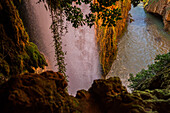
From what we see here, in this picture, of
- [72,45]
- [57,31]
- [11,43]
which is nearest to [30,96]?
[11,43]

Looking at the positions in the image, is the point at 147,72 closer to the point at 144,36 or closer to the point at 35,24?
the point at 35,24

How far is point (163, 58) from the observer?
5.68 metres

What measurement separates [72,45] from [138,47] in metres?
10.8

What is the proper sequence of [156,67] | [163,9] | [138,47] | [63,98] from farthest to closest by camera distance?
[163,9] → [138,47] → [156,67] → [63,98]

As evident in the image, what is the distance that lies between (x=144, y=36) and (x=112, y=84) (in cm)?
1663

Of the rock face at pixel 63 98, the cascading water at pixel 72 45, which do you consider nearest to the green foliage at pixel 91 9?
the rock face at pixel 63 98

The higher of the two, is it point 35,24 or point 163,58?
point 35,24

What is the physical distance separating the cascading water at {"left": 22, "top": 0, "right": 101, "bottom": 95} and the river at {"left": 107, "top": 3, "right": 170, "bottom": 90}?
428cm

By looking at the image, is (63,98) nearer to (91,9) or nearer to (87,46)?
(91,9)

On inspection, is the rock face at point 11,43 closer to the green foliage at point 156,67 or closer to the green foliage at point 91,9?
the green foliage at point 91,9

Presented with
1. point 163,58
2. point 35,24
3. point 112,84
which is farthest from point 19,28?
point 163,58

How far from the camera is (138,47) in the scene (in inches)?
621

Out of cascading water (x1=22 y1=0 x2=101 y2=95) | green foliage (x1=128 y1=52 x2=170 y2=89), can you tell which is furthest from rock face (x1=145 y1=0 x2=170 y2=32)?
green foliage (x1=128 y1=52 x2=170 y2=89)

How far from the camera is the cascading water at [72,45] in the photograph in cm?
648
